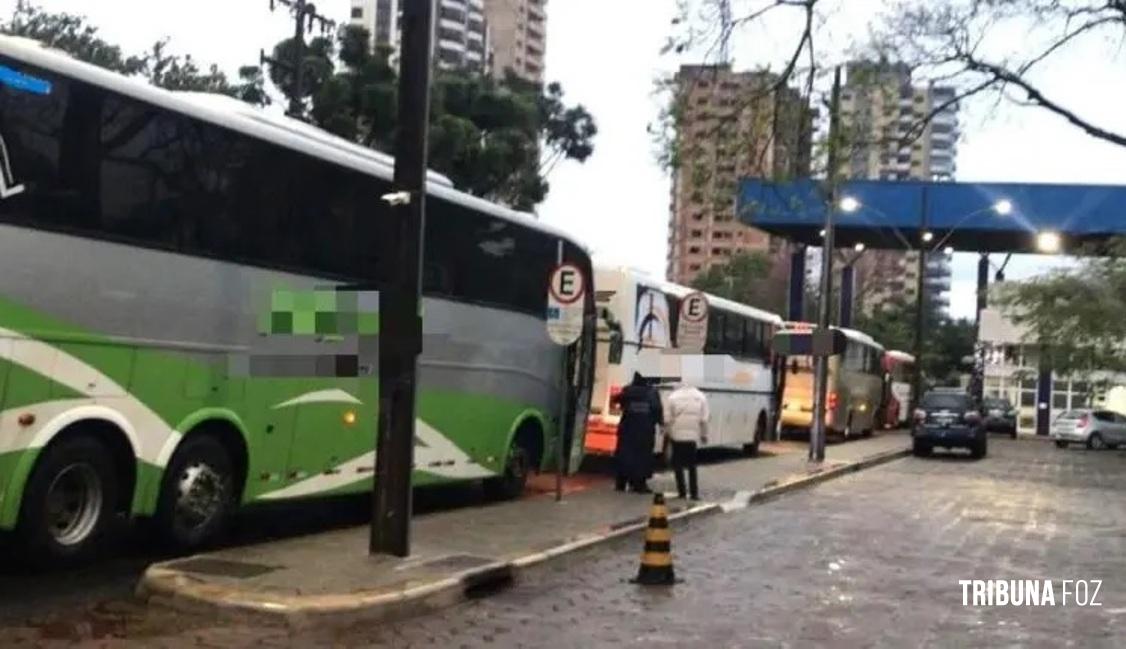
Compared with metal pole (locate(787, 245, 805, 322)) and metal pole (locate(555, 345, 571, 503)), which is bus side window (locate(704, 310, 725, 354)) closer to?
metal pole (locate(555, 345, 571, 503))

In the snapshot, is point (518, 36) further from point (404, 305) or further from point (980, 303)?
point (404, 305)

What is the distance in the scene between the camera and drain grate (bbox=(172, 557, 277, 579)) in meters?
9.05

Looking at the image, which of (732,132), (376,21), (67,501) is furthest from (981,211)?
(67,501)

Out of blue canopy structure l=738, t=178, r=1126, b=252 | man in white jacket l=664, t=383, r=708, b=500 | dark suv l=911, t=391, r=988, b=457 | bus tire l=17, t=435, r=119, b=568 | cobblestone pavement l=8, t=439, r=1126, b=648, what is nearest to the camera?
cobblestone pavement l=8, t=439, r=1126, b=648

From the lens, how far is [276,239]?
10.8 metres

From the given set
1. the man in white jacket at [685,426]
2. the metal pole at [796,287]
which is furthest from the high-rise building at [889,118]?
the metal pole at [796,287]

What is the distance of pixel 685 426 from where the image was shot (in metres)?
16.3

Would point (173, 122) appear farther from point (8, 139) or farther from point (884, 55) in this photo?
point (884, 55)

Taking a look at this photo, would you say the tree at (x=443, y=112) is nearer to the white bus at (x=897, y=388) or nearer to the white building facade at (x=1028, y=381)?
the white bus at (x=897, y=388)

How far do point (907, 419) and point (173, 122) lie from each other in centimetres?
4688

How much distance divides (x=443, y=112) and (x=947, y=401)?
1479 centimetres

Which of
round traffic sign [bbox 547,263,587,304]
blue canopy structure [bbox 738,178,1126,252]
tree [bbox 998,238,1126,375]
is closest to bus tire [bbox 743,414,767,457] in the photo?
round traffic sign [bbox 547,263,587,304]

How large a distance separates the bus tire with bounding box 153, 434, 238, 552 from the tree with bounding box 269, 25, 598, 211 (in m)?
20.1

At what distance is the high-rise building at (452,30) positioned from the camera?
99.8ft
